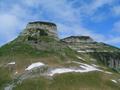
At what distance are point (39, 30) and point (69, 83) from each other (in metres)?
74.2

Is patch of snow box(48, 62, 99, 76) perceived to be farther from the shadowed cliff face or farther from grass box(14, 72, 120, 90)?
the shadowed cliff face

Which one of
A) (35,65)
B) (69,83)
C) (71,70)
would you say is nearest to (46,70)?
(35,65)

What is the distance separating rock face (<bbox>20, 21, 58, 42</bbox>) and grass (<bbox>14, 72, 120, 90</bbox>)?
63006 mm

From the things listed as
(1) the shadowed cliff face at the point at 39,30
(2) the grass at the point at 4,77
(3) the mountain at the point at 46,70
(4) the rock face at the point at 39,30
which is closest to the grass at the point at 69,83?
(3) the mountain at the point at 46,70

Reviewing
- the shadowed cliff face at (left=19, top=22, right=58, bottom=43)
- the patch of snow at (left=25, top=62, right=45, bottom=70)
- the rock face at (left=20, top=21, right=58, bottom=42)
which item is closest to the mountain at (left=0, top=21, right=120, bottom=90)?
the patch of snow at (left=25, top=62, right=45, bottom=70)

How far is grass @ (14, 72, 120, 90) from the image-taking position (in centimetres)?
11612

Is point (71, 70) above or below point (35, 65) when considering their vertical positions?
below

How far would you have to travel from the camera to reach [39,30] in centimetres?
18912

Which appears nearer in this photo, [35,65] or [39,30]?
[35,65]

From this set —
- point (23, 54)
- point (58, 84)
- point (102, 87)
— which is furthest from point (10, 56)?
point (102, 87)

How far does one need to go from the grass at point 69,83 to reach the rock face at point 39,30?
63.0m

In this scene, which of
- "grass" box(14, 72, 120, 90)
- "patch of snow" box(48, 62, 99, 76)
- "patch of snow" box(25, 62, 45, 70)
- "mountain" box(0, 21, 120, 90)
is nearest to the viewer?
"grass" box(14, 72, 120, 90)

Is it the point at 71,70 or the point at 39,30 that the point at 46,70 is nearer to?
the point at 71,70

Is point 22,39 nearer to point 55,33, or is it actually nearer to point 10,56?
point 55,33
